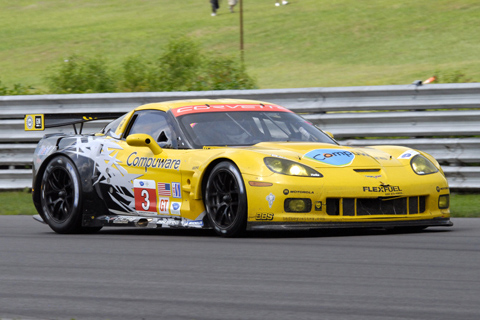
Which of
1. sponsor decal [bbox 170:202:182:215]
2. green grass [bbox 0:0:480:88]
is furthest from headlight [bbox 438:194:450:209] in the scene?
green grass [bbox 0:0:480:88]

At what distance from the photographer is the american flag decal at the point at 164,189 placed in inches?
278

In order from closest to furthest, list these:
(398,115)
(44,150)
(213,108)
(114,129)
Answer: (213,108) < (114,129) < (44,150) < (398,115)

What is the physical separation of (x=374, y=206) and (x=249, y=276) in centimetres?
194

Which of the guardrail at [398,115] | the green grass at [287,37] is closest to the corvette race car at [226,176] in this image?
the guardrail at [398,115]

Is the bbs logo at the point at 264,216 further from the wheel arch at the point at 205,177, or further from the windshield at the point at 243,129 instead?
the windshield at the point at 243,129

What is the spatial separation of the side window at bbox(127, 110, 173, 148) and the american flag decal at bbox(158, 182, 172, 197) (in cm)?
37

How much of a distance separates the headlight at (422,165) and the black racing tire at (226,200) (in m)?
1.37

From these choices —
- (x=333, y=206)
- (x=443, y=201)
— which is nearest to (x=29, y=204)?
(x=333, y=206)

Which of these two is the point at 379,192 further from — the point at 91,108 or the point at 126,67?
the point at 126,67

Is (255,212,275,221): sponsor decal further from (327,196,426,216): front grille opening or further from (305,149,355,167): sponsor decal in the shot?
(305,149,355,167): sponsor decal

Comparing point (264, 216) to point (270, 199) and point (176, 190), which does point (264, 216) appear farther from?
point (176, 190)

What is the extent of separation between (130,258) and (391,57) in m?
27.8

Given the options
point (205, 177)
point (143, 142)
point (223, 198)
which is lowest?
point (223, 198)

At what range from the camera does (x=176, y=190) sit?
7.00 metres
